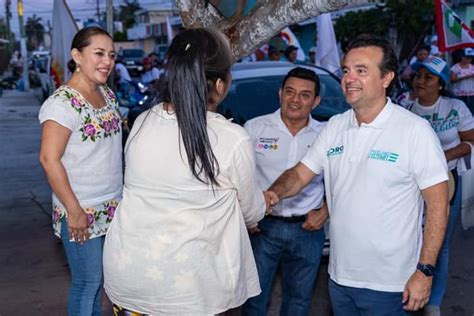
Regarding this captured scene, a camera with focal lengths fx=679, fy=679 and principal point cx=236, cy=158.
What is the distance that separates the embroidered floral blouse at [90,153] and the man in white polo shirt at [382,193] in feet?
3.95

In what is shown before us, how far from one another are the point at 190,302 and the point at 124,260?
31 cm

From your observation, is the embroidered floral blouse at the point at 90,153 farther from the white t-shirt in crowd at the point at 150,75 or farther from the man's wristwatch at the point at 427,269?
the white t-shirt in crowd at the point at 150,75

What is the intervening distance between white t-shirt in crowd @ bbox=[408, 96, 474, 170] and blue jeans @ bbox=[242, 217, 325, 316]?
→ 128cm

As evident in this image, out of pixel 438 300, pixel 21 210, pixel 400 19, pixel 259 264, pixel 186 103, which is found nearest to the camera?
pixel 186 103

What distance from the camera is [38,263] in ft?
20.9

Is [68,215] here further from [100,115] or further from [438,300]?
[438,300]

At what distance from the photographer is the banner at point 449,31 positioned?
7.00 meters

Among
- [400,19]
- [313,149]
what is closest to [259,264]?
[313,149]

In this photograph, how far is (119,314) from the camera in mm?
2846

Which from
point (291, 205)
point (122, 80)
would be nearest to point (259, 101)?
point (291, 205)

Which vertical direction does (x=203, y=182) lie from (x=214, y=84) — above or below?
below

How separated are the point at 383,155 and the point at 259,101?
12.0 ft

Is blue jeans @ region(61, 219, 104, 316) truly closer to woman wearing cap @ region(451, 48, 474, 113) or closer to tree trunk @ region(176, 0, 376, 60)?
tree trunk @ region(176, 0, 376, 60)

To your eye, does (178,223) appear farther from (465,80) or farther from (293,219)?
(465,80)
